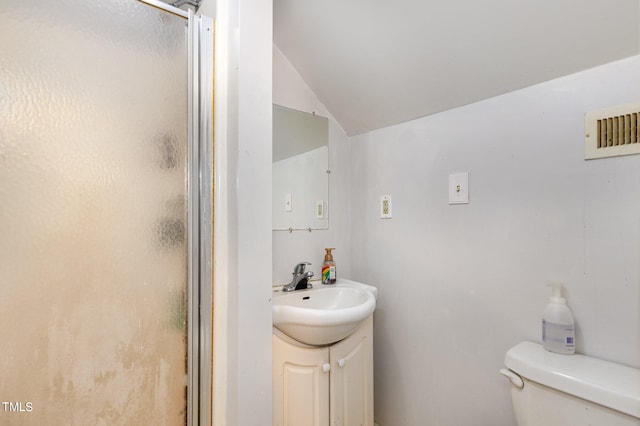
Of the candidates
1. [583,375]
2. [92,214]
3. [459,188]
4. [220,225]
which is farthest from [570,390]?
[92,214]

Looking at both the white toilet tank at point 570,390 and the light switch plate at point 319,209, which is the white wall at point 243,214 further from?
the white toilet tank at point 570,390

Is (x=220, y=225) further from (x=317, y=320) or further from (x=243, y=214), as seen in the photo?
(x=317, y=320)

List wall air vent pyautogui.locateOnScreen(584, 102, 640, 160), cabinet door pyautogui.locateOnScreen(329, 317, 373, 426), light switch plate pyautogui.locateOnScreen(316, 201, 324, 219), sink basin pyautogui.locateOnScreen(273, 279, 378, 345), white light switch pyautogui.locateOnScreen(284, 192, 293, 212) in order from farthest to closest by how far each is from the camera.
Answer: light switch plate pyautogui.locateOnScreen(316, 201, 324, 219) → white light switch pyautogui.locateOnScreen(284, 192, 293, 212) → cabinet door pyautogui.locateOnScreen(329, 317, 373, 426) → sink basin pyautogui.locateOnScreen(273, 279, 378, 345) → wall air vent pyautogui.locateOnScreen(584, 102, 640, 160)

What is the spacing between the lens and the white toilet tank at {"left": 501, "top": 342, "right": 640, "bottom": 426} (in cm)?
69

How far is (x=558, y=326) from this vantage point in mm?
866

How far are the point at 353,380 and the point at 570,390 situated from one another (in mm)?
712

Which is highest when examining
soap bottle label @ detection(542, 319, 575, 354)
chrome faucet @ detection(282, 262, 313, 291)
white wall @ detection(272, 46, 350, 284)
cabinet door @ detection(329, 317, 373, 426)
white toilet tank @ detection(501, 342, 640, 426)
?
white wall @ detection(272, 46, 350, 284)

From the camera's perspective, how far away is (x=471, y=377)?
1109 mm

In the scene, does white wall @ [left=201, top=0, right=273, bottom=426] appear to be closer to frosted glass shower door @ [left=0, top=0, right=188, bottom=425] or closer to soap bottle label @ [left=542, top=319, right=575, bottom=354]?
frosted glass shower door @ [left=0, top=0, right=188, bottom=425]

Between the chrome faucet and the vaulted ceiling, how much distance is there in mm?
809

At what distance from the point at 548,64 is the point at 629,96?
23cm

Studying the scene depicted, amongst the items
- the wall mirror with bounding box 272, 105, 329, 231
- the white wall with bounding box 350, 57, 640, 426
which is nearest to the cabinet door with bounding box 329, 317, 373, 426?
the white wall with bounding box 350, 57, 640, 426

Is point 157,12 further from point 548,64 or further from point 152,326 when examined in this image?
point 548,64

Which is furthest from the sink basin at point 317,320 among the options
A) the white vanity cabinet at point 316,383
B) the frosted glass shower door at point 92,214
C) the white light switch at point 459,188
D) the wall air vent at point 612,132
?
the wall air vent at point 612,132
